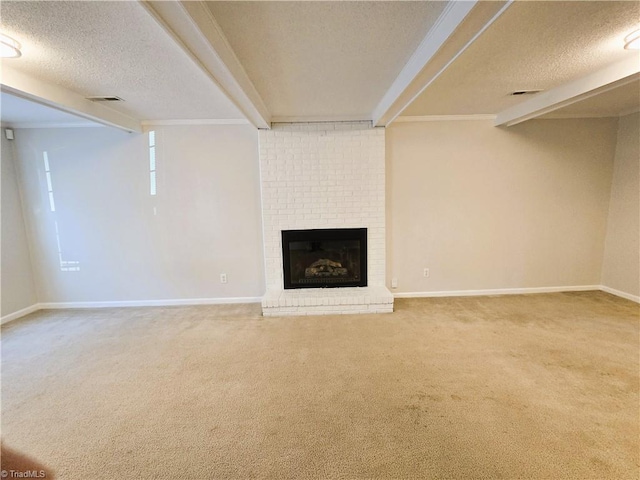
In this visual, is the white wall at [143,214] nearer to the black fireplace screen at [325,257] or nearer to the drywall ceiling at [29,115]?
the drywall ceiling at [29,115]

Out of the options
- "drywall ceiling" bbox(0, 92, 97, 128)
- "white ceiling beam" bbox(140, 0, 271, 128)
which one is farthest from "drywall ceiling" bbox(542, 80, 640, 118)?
"drywall ceiling" bbox(0, 92, 97, 128)

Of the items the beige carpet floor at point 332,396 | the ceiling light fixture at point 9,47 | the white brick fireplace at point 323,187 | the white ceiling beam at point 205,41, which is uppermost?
the ceiling light fixture at point 9,47

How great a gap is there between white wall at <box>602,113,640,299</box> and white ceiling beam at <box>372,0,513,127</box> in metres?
3.22

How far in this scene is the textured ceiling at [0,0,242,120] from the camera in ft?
4.40

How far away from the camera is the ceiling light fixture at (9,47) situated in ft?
5.01

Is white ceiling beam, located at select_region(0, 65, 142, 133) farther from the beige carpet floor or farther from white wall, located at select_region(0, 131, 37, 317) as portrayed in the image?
the beige carpet floor

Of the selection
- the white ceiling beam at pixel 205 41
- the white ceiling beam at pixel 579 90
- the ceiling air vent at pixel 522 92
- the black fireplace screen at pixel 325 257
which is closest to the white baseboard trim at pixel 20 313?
the black fireplace screen at pixel 325 257

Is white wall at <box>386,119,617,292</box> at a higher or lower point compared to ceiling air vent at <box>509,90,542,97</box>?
lower

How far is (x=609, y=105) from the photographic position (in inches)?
119

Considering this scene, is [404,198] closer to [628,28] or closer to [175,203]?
[628,28]

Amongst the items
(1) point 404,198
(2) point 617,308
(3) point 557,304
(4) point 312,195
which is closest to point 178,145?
(4) point 312,195

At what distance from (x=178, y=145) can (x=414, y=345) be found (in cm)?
358

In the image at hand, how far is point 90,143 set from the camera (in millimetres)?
3285

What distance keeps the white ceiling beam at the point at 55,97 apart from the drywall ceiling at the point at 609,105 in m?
5.08
